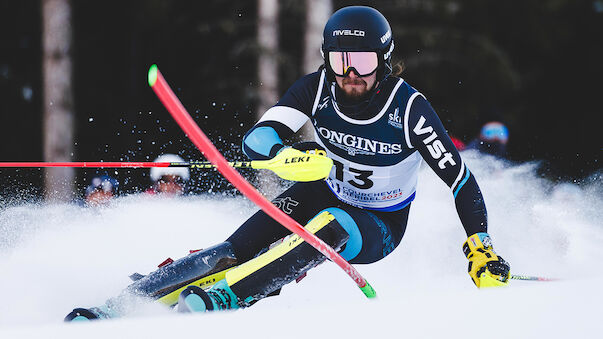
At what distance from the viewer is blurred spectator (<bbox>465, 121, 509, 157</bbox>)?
557 centimetres

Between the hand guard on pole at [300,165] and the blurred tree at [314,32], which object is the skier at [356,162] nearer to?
the hand guard on pole at [300,165]

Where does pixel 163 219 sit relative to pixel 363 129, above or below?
above

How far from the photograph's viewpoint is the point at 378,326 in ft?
5.77

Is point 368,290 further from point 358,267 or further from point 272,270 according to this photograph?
point 358,267

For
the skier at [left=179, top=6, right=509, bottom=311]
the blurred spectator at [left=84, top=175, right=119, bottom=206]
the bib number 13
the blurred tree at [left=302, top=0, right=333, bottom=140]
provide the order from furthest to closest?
the blurred tree at [left=302, top=0, right=333, bottom=140], the blurred spectator at [left=84, top=175, right=119, bottom=206], the bib number 13, the skier at [left=179, top=6, right=509, bottom=311]

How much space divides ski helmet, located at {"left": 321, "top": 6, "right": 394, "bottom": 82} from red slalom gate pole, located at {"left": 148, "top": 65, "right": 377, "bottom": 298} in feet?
2.41

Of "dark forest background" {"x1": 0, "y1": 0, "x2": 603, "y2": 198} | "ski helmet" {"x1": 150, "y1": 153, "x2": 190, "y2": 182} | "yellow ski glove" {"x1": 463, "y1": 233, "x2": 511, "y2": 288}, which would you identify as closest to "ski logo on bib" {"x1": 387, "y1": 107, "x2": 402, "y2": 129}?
"yellow ski glove" {"x1": 463, "y1": 233, "x2": 511, "y2": 288}

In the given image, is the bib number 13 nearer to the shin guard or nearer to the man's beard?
the man's beard

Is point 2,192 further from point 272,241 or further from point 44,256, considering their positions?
point 272,241

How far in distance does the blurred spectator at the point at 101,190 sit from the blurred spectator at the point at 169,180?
0.29 metres

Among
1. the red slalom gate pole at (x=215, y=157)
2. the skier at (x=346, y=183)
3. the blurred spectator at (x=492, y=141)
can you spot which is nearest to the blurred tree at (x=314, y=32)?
the blurred spectator at (x=492, y=141)

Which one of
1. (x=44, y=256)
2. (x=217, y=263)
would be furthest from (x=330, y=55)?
(x=44, y=256)

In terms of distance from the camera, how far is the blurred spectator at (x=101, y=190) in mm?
4704

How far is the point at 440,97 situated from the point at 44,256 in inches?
385
